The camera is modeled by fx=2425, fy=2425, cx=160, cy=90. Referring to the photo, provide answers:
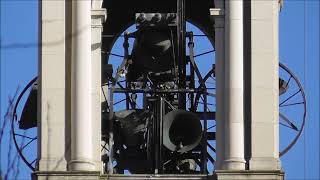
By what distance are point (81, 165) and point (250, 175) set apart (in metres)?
3.57

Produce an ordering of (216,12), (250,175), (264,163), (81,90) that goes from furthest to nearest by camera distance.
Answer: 1. (216,12)
2. (81,90)
3. (264,163)
4. (250,175)

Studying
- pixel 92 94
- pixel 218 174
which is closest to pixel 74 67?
pixel 92 94

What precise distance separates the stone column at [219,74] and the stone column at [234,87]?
13 centimetres

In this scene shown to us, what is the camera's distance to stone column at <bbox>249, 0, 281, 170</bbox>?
5116cm

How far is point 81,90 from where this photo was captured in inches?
2034

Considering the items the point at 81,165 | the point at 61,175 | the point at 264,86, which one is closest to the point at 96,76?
the point at 81,165

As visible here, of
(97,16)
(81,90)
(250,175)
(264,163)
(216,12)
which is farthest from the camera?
(216,12)

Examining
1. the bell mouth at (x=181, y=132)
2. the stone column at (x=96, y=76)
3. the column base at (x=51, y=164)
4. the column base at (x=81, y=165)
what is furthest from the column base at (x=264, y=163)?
the column base at (x=51, y=164)

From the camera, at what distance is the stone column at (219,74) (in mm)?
51562

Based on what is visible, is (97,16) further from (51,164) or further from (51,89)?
(51,164)

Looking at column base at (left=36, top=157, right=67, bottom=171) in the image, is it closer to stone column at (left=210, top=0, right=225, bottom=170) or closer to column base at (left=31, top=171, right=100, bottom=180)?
column base at (left=31, top=171, right=100, bottom=180)

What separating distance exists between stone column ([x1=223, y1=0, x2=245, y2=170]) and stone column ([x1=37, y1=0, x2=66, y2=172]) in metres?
3.50

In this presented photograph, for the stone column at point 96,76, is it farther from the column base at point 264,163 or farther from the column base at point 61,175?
the column base at point 264,163

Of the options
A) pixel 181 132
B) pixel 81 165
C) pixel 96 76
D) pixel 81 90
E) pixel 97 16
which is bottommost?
pixel 81 165
